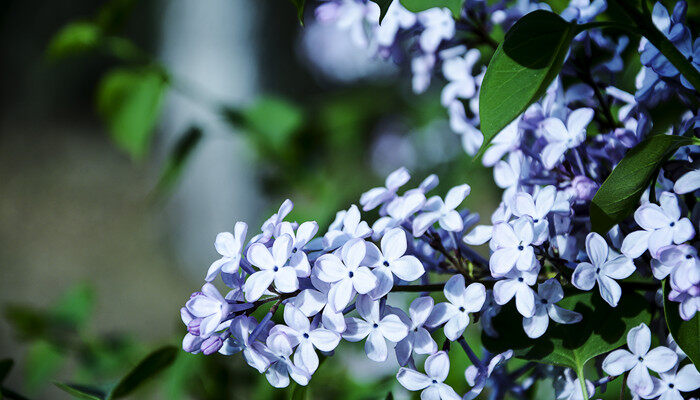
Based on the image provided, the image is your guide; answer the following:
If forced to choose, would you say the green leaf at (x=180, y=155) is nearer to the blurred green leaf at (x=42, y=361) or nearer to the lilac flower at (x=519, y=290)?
the blurred green leaf at (x=42, y=361)

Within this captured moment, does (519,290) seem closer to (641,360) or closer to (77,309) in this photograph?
(641,360)

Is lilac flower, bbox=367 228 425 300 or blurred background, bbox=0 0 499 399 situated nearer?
lilac flower, bbox=367 228 425 300

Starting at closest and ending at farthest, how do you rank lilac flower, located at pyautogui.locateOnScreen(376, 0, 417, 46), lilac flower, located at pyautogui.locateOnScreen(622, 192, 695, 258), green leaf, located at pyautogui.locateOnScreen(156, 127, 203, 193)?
lilac flower, located at pyautogui.locateOnScreen(622, 192, 695, 258) < lilac flower, located at pyautogui.locateOnScreen(376, 0, 417, 46) < green leaf, located at pyautogui.locateOnScreen(156, 127, 203, 193)

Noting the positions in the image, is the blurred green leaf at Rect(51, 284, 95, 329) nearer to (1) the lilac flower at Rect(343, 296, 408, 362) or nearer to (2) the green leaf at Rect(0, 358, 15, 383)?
(2) the green leaf at Rect(0, 358, 15, 383)

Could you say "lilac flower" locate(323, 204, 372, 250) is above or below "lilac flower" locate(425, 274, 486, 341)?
above

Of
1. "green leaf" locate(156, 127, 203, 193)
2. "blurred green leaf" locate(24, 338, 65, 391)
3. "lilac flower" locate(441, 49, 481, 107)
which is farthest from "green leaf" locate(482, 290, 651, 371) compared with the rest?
"blurred green leaf" locate(24, 338, 65, 391)

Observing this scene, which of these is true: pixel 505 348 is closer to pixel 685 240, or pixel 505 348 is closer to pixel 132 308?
pixel 685 240

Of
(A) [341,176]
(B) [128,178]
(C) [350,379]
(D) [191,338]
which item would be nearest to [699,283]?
(D) [191,338]
